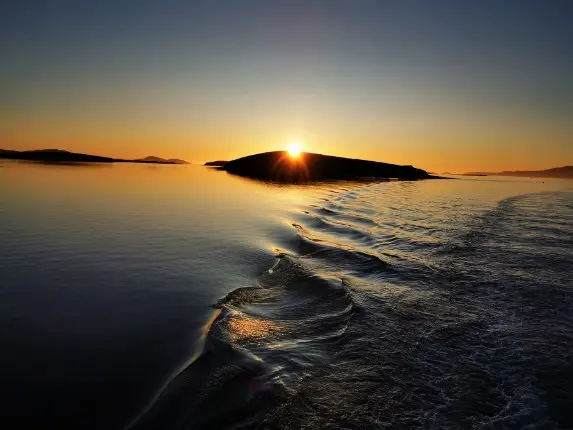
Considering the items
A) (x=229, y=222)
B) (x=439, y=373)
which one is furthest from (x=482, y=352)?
(x=229, y=222)

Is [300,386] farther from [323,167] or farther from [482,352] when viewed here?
[323,167]

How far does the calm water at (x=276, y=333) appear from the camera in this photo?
17.6 feet

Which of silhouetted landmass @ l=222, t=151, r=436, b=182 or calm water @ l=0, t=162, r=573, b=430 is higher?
silhouetted landmass @ l=222, t=151, r=436, b=182

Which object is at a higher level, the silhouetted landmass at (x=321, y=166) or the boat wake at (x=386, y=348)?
the silhouetted landmass at (x=321, y=166)

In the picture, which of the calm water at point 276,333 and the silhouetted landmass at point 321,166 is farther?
the silhouetted landmass at point 321,166

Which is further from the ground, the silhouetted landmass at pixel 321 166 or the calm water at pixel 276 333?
the silhouetted landmass at pixel 321 166

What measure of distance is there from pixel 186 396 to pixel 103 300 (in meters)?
4.86

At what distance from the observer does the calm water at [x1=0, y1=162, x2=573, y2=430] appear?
17.6 ft

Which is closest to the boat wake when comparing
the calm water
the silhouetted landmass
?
the calm water

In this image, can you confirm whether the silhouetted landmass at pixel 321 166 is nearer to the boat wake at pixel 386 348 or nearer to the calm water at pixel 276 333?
the calm water at pixel 276 333

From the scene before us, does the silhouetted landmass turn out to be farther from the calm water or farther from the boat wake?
Result: the boat wake

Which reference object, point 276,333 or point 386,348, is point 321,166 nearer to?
point 276,333

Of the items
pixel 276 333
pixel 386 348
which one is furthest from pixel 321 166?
pixel 386 348

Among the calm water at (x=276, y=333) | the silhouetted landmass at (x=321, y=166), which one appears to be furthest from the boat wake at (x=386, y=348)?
the silhouetted landmass at (x=321, y=166)
